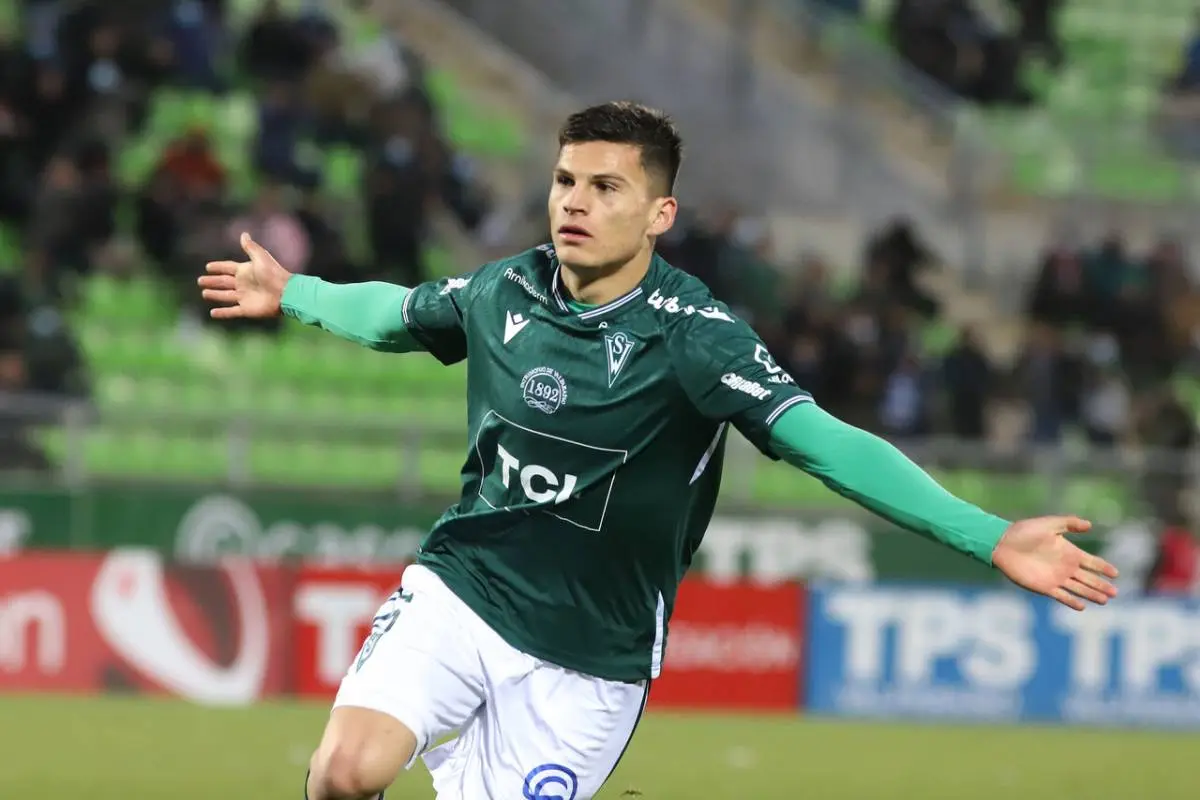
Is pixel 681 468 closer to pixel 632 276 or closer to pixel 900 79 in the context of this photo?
pixel 632 276

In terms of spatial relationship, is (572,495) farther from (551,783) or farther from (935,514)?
(935,514)

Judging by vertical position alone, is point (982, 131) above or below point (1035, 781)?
above

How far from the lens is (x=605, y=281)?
229 inches

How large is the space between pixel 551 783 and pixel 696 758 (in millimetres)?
6426

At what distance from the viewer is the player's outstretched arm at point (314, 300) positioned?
6.26 metres

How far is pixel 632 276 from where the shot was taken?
19.1 ft

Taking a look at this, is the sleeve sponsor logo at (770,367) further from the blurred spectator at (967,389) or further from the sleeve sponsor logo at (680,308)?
the blurred spectator at (967,389)

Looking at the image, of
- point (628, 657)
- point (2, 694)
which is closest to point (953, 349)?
point (2, 694)

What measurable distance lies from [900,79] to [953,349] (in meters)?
4.60

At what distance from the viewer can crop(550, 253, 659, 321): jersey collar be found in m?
5.77

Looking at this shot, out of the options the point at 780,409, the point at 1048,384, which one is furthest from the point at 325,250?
the point at 780,409

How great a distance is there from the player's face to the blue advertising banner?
9456 millimetres

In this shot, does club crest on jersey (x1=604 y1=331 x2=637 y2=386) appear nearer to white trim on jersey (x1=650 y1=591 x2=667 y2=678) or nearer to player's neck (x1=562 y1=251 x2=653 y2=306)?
player's neck (x1=562 y1=251 x2=653 y2=306)

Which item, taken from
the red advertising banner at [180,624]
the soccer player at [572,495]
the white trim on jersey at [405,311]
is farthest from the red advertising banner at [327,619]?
the soccer player at [572,495]
